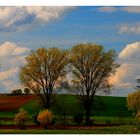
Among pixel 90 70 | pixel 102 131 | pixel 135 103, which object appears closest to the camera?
pixel 102 131

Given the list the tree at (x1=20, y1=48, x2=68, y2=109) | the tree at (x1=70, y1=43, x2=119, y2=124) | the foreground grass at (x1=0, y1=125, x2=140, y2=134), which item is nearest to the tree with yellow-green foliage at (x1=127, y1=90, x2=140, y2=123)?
the foreground grass at (x1=0, y1=125, x2=140, y2=134)

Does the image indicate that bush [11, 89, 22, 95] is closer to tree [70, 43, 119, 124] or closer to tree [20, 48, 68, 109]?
tree [20, 48, 68, 109]

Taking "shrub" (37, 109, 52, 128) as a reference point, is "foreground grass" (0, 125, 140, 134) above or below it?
below

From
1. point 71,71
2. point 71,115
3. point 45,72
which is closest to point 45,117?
point 71,115

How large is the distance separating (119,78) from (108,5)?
1.10m

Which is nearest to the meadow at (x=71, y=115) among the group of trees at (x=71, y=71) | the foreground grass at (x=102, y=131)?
the foreground grass at (x=102, y=131)

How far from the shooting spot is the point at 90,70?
21.8 meters

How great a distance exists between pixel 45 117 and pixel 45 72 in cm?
68

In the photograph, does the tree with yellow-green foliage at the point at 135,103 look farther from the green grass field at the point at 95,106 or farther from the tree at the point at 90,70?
the tree at the point at 90,70

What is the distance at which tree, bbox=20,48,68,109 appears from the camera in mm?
21766

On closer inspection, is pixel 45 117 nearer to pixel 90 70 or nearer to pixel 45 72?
pixel 45 72

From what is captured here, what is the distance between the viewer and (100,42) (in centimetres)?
2167
